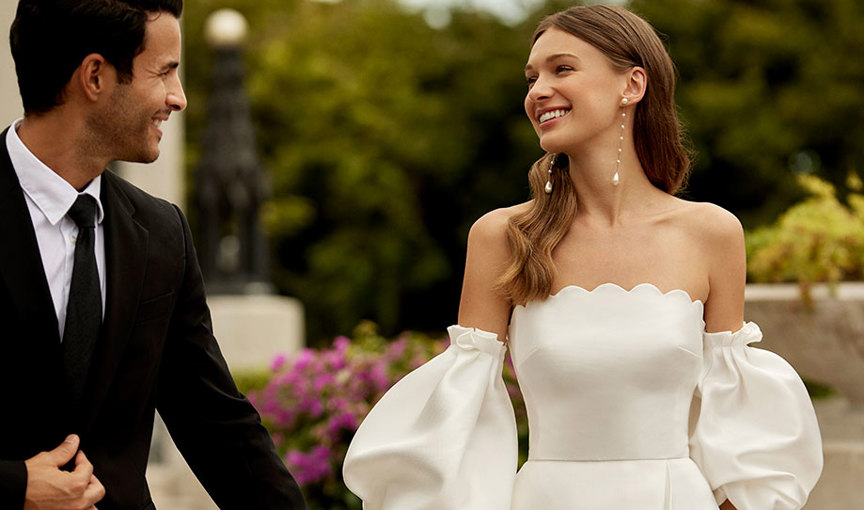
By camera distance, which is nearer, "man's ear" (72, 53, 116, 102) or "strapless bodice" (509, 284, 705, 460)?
"man's ear" (72, 53, 116, 102)

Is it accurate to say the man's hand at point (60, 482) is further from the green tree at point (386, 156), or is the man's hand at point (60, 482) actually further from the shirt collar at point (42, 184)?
the green tree at point (386, 156)

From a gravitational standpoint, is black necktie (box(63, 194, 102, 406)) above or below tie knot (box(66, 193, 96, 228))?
below

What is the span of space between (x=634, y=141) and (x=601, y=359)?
60 cm

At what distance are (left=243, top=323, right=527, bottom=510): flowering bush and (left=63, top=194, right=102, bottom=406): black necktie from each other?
403 centimetres

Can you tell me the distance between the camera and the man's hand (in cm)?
254

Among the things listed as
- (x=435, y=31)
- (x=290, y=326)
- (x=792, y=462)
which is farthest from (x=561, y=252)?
(x=435, y=31)

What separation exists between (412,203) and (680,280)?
89.7ft

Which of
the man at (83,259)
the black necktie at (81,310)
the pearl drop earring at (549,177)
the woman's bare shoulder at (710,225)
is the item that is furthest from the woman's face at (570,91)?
the black necktie at (81,310)

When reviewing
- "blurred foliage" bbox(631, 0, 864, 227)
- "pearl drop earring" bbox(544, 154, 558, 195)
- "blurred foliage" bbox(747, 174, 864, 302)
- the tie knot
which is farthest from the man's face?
"blurred foliage" bbox(631, 0, 864, 227)

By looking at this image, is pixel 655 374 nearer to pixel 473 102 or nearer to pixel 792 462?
pixel 792 462

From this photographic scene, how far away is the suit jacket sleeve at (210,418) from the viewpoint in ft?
9.88

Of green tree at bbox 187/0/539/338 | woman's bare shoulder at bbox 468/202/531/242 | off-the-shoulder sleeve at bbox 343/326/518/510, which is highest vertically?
woman's bare shoulder at bbox 468/202/531/242

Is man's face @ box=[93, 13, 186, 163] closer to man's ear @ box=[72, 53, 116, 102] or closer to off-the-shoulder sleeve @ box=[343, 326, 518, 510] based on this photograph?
man's ear @ box=[72, 53, 116, 102]

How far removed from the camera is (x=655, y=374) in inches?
121
